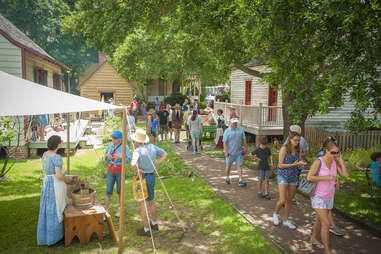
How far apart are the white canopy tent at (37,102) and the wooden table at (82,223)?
2.32ft

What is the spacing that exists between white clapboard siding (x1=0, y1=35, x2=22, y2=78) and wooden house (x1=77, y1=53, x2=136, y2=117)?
55.0 feet

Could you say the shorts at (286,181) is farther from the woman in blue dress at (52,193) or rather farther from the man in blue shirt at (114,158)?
the woman in blue dress at (52,193)

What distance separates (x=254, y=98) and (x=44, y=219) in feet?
53.9

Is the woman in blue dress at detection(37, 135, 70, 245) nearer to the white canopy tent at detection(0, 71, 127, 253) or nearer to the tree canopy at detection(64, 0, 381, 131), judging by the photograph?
the white canopy tent at detection(0, 71, 127, 253)

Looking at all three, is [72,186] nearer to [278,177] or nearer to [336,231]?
[278,177]

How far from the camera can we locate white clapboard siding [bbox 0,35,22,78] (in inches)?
463

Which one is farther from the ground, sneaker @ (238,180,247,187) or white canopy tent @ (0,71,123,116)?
white canopy tent @ (0,71,123,116)

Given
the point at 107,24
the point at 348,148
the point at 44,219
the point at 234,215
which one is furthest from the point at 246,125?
the point at 44,219

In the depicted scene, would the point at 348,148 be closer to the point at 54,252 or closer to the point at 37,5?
the point at 54,252

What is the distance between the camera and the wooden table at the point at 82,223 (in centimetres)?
526

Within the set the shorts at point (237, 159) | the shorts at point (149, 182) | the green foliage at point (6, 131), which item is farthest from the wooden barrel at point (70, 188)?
the shorts at point (237, 159)

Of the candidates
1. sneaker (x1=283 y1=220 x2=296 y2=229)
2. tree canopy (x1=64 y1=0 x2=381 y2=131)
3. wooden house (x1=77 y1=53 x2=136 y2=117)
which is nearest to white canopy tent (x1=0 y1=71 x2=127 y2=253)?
sneaker (x1=283 y1=220 x2=296 y2=229)

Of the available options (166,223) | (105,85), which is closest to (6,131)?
(166,223)

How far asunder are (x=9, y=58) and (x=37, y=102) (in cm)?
836
